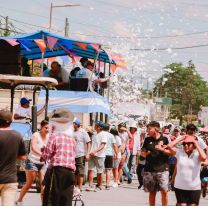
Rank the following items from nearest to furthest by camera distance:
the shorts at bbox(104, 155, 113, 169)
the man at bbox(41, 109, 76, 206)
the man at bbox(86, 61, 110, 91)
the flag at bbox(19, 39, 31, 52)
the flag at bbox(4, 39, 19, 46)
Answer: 1. the man at bbox(41, 109, 76, 206)
2. the shorts at bbox(104, 155, 113, 169)
3. the flag at bbox(4, 39, 19, 46)
4. the flag at bbox(19, 39, 31, 52)
5. the man at bbox(86, 61, 110, 91)

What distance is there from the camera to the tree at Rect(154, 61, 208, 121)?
149750mm

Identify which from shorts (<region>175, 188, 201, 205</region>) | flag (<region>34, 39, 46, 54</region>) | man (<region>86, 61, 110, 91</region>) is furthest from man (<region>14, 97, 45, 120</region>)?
shorts (<region>175, 188, 201, 205</region>)

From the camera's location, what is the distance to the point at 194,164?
10.8m

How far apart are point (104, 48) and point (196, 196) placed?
10308mm

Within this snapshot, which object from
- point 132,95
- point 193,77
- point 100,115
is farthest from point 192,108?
point 100,115

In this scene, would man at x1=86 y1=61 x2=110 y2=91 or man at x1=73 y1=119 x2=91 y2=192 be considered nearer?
man at x1=73 y1=119 x2=91 y2=192

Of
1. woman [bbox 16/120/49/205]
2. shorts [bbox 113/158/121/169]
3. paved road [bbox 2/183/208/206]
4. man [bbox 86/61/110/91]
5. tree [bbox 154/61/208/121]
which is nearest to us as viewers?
woman [bbox 16/120/49/205]

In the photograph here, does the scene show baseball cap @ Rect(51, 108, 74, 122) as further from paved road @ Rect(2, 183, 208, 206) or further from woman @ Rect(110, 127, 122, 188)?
woman @ Rect(110, 127, 122, 188)

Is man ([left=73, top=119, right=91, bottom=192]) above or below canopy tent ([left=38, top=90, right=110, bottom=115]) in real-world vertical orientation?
below

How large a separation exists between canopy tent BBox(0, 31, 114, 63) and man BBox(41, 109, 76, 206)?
930 centimetres

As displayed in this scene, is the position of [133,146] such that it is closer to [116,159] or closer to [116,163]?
[116,163]

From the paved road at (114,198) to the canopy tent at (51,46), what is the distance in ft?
13.6

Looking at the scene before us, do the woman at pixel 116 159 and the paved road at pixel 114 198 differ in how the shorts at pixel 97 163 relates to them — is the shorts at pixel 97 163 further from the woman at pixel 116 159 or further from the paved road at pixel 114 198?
the woman at pixel 116 159

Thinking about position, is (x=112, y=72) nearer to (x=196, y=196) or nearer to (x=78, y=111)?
(x=78, y=111)
